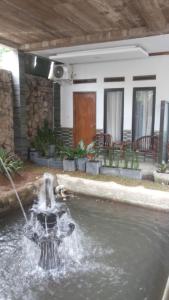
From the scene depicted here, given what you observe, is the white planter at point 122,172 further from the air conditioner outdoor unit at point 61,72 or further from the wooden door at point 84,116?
the air conditioner outdoor unit at point 61,72

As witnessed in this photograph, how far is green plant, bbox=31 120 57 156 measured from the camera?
22.1ft

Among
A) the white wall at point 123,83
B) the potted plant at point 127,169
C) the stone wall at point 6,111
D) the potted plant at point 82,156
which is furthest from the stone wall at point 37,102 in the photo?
the potted plant at point 127,169

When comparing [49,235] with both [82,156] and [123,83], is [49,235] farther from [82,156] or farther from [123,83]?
[123,83]

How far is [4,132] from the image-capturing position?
6094 mm

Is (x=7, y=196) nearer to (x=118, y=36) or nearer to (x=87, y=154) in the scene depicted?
(x=87, y=154)

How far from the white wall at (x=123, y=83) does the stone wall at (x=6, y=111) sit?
2024mm

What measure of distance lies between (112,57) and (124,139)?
2.11 metres

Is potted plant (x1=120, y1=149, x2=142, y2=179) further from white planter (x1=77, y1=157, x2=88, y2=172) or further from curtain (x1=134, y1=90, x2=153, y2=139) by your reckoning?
curtain (x1=134, y1=90, x2=153, y2=139)

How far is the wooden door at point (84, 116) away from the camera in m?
7.55

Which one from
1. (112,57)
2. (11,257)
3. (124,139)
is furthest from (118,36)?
(11,257)

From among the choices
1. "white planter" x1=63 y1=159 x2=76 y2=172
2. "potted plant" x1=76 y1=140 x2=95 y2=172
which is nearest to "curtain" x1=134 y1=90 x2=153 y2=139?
"potted plant" x1=76 y1=140 x2=95 y2=172

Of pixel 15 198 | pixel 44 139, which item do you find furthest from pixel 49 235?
pixel 44 139

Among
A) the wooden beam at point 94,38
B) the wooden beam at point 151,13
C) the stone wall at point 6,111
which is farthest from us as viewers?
the stone wall at point 6,111

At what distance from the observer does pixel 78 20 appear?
14.0 ft
